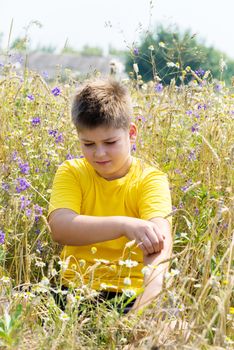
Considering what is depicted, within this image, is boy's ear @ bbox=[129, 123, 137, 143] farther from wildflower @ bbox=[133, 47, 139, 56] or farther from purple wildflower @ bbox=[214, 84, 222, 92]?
purple wildflower @ bbox=[214, 84, 222, 92]

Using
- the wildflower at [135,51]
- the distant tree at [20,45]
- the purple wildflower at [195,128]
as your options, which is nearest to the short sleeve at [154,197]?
the purple wildflower at [195,128]

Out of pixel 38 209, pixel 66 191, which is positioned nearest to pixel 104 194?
pixel 66 191

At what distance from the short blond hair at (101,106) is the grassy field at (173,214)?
336 mm

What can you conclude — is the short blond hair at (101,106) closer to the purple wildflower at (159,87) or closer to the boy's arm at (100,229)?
the boy's arm at (100,229)

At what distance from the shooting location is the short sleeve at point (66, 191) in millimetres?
2719

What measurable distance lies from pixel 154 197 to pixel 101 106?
404 mm

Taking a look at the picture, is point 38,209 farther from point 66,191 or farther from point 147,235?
point 147,235

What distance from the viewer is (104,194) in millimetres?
2787

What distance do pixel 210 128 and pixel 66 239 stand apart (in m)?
1.17

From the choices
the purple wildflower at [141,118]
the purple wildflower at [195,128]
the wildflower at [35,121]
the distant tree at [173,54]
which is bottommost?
the purple wildflower at [195,128]

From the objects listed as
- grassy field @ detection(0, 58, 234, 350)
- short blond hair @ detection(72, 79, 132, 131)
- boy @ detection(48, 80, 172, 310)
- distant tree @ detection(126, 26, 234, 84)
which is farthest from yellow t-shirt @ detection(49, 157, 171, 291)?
distant tree @ detection(126, 26, 234, 84)

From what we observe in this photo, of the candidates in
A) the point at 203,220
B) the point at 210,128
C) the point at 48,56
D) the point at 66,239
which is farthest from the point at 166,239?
the point at 48,56

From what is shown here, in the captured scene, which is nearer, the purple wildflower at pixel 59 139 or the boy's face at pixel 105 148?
the boy's face at pixel 105 148

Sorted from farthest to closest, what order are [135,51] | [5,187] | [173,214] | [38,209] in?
[135,51] < [5,187] < [38,209] < [173,214]
